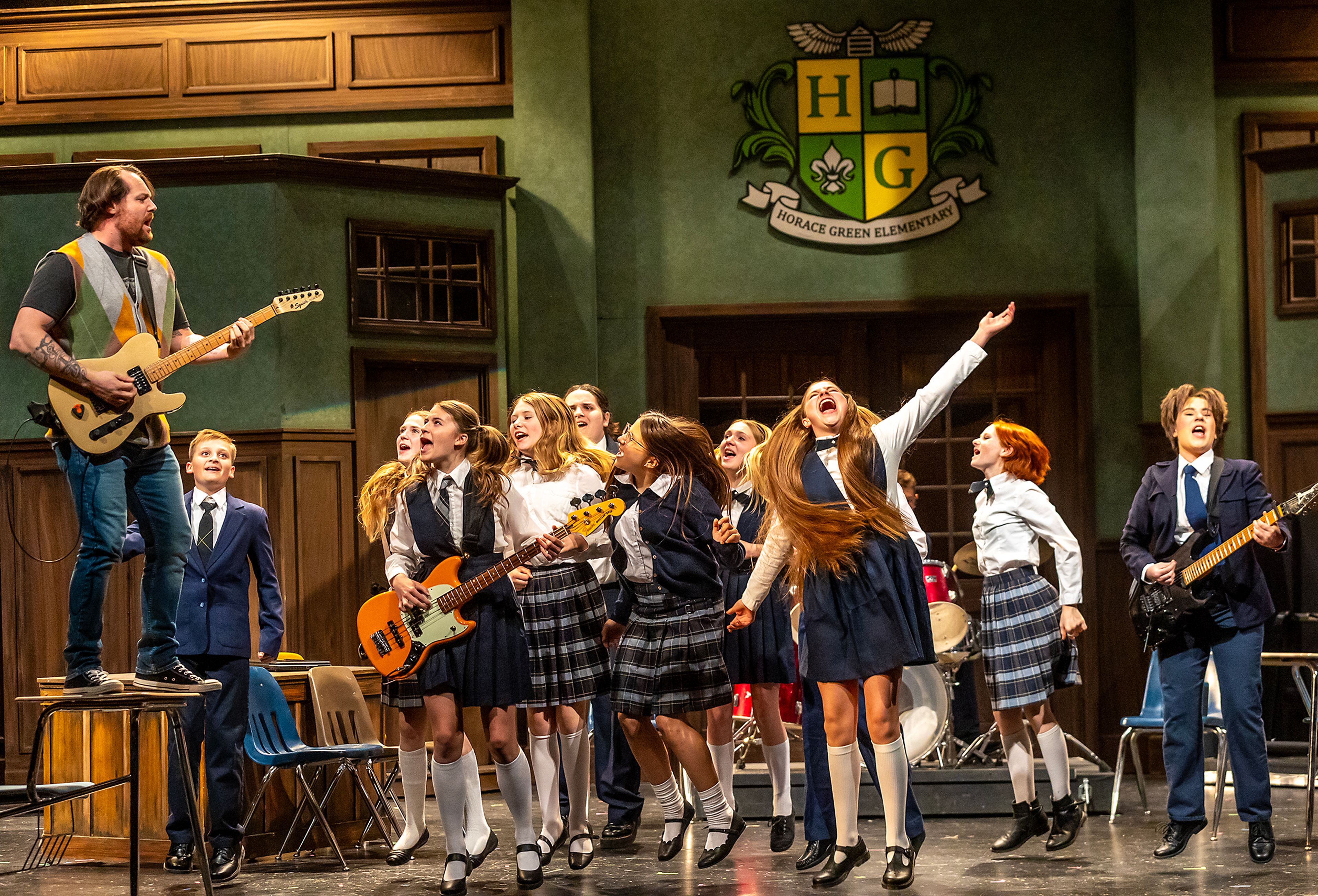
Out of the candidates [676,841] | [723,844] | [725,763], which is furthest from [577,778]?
[723,844]

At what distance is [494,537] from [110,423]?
5.55ft

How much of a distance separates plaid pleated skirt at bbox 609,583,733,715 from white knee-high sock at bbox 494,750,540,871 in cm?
44

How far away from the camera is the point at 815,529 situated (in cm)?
496

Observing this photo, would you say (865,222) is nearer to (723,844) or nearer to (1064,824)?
(1064,824)

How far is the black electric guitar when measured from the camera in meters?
5.51

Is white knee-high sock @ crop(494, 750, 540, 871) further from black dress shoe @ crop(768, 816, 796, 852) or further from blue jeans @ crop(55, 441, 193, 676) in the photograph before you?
blue jeans @ crop(55, 441, 193, 676)

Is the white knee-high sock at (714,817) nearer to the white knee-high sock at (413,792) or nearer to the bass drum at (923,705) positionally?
the white knee-high sock at (413,792)

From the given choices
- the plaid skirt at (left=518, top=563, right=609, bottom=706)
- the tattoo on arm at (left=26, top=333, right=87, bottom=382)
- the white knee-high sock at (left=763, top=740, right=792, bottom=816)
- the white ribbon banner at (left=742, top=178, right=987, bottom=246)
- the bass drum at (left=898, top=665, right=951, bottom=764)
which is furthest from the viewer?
the white ribbon banner at (left=742, top=178, right=987, bottom=246)

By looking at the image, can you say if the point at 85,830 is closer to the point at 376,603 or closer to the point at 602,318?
the point at 376,603

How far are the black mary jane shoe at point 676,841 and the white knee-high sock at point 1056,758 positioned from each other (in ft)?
4.70

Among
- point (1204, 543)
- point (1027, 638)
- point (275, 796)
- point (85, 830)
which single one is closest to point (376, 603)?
point (275, 796)

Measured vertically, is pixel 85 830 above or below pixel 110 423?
below

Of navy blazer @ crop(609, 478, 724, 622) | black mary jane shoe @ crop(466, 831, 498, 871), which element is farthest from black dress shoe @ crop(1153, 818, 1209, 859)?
black mary jane shoe @ crop(466, 831, 498, 871)

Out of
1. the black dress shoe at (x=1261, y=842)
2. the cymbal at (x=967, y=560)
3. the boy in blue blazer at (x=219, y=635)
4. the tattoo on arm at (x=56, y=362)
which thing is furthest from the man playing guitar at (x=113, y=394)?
the cymbal at (x=967, y=560)
